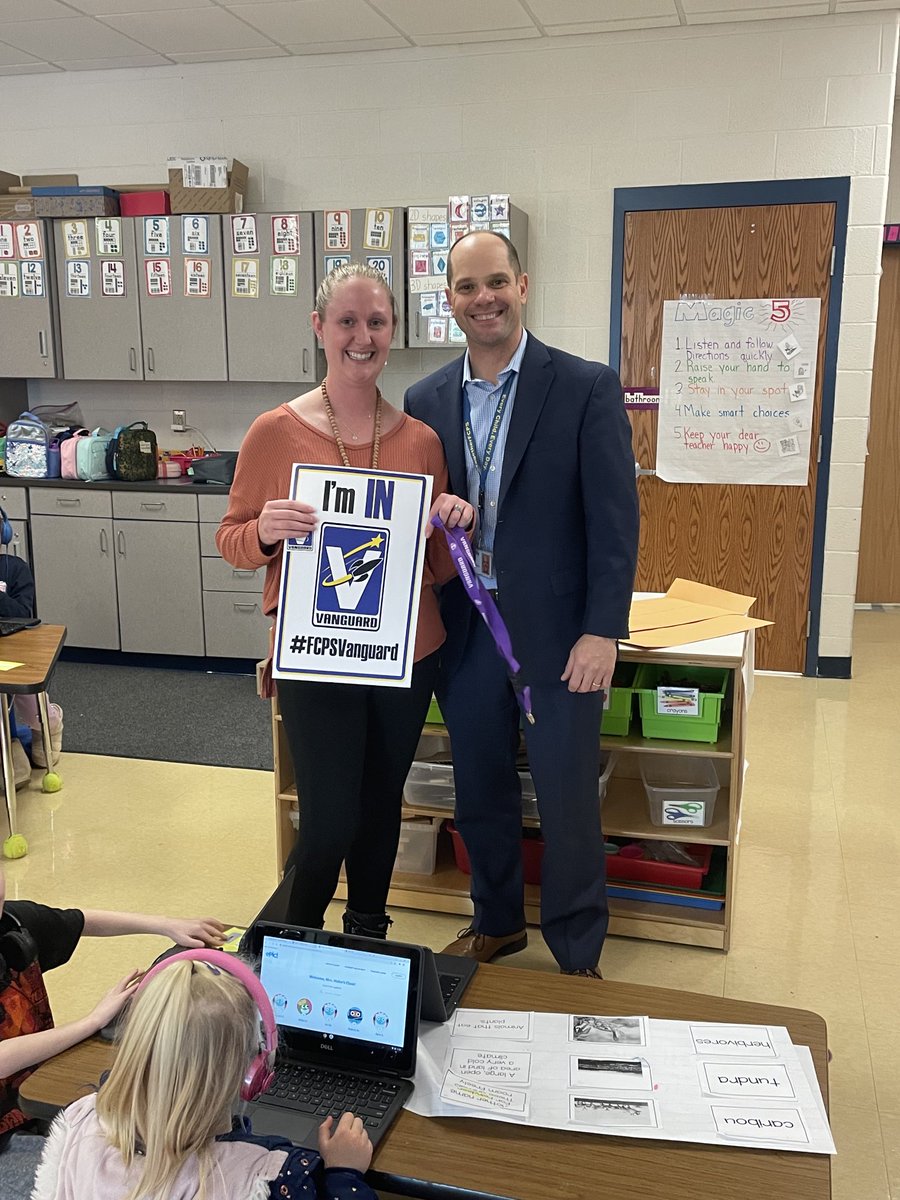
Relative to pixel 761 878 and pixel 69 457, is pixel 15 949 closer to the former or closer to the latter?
pixel 761 878

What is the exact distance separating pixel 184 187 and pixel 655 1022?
4715 mm

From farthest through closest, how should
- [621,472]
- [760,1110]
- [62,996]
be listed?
[62,996] < [621,472] < [760,1110]

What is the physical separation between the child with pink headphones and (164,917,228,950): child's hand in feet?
1.45

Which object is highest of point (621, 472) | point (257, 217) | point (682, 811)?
point (257, 217)

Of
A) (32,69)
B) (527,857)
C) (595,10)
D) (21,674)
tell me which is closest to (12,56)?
(32,69)

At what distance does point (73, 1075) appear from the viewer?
1464mm

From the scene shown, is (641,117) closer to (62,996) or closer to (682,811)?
(682,811)

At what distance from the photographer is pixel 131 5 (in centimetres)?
456

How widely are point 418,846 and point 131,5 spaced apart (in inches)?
154

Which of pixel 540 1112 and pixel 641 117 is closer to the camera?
pixel 540 1112

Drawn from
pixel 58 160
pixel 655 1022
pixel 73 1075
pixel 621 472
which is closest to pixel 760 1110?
pixel 655 1022

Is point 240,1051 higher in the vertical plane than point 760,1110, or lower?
higher

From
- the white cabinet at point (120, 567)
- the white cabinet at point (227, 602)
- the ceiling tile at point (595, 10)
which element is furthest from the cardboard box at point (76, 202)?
the ceiling tile at point (595, 10)

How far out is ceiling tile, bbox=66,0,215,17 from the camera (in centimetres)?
451
